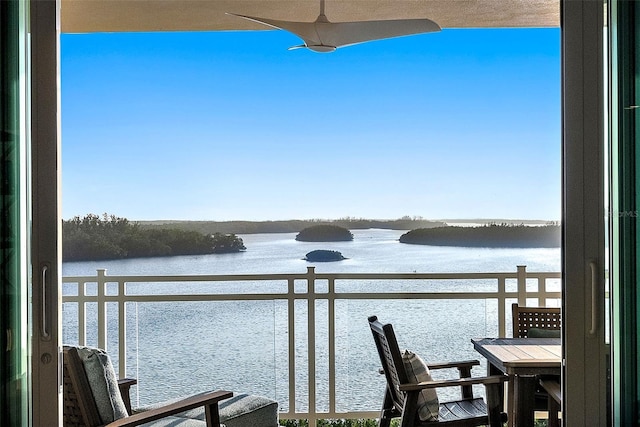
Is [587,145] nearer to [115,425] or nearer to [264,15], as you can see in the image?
[115,425]

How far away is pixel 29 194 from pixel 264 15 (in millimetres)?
2678

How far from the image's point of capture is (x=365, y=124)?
12.9 metres

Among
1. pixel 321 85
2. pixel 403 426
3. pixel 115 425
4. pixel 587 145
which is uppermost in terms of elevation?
pixel 321 85

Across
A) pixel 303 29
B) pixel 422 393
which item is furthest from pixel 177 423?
pixel 303 29

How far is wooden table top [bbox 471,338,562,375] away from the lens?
3314 millimetres

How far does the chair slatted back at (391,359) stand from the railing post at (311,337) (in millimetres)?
994

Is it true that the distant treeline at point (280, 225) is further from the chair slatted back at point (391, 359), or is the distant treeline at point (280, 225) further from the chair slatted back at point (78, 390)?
the chair slatted back at point (78, 390)

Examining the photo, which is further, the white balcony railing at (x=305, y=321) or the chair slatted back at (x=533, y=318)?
the white balcony railing at (x=305, y=321)

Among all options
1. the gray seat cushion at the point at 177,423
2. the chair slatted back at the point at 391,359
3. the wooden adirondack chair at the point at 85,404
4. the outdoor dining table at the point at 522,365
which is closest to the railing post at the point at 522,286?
the outdoor dining table at the point at 522,365

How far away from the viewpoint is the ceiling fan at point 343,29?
11.5ft

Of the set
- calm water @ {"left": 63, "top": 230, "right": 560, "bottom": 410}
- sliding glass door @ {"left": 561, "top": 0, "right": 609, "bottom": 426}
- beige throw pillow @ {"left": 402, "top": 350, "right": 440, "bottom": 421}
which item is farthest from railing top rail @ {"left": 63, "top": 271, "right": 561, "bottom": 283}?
sliding glass door @ {"left": 561, "top": 0, "right": 609, "bottom": 426}

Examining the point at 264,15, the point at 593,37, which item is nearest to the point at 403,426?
the point at 593,37

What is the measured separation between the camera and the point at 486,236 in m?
13.0

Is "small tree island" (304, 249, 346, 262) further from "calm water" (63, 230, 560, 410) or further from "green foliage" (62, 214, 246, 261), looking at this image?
"green foliage" (62, 214, 246, 261)
